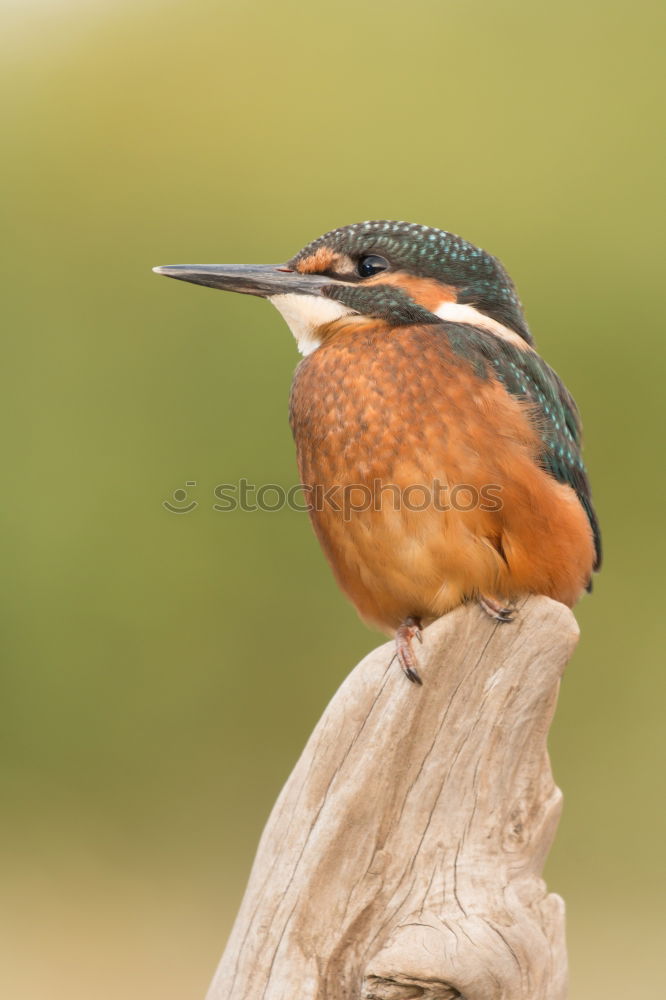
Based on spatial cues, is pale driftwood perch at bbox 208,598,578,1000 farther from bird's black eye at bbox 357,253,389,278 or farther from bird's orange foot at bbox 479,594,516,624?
bird's black eye at bbox 357,253,389,278

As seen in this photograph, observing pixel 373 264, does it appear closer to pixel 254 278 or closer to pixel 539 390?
pixel 254 278

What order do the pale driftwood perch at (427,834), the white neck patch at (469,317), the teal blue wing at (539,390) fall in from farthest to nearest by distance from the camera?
the white neck patch at (469,317), the teal blue wing at (539,390), the pale driftwood perch at (427,834)

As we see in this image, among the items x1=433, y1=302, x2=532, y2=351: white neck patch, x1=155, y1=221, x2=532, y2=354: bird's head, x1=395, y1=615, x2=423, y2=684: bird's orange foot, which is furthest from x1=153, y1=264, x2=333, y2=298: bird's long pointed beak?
x1=395, y1=615, x2=423, y2=684: bird's orange foot

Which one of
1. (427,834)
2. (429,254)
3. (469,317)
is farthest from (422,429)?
(427,834)

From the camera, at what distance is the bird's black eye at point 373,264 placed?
3205 millimetres

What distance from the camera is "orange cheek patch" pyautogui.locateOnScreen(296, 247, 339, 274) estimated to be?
323cm

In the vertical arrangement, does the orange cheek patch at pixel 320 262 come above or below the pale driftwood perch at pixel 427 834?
above

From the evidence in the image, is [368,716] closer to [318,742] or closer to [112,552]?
[318,742]

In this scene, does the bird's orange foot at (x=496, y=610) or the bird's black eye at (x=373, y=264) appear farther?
the bird's black eye at (x=373, y=264)

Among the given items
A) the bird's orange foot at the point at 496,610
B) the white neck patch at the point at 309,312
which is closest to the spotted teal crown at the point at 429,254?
the white neck patch at the point at 309,312

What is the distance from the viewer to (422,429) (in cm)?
298

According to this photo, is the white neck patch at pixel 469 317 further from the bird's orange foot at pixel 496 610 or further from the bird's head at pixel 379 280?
the bird's orange foot at pixel 496 610

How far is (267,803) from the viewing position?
5.81 metres

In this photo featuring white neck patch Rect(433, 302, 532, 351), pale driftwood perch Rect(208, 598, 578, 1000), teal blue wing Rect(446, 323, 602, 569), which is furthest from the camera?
white neck patch Rect(433, 302, 532, 351)
